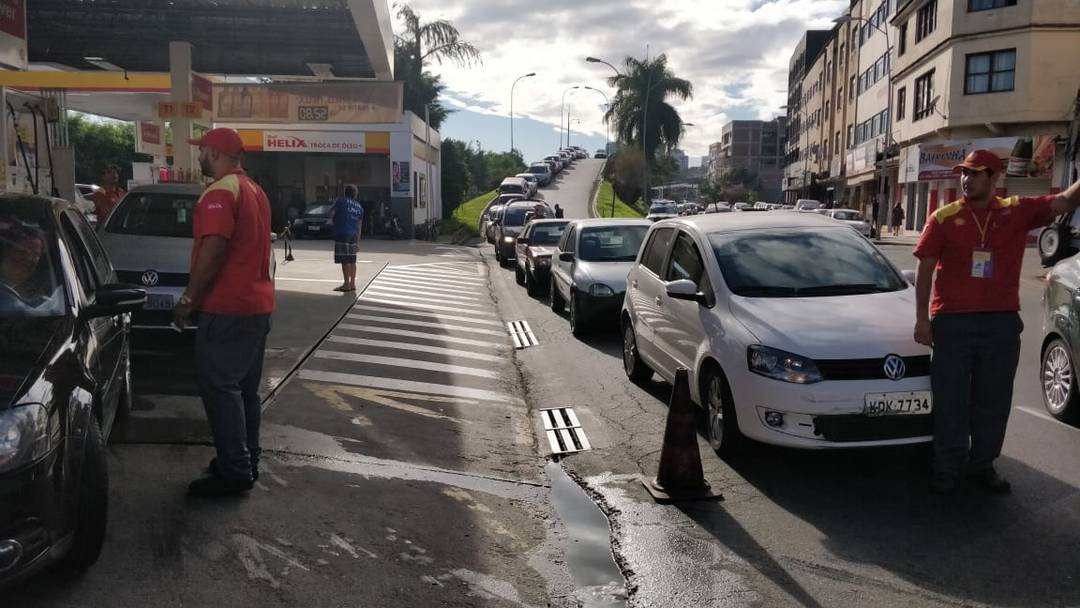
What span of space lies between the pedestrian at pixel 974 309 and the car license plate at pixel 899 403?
0.31 feet

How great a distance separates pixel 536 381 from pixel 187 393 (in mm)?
3412

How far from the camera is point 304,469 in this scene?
5723mm

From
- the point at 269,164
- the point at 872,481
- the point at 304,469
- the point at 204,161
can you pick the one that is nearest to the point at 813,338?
the point at 872,481

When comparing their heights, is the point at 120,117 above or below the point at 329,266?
above

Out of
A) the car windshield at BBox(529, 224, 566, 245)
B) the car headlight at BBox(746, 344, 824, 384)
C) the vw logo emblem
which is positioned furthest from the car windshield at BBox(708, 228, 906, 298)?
the car windshield at BBox(529, 224, 566, 245)

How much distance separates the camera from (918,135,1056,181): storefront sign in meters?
35.2

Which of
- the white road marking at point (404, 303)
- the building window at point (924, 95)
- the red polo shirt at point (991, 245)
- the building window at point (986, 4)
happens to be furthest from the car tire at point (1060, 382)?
the building window at point (924, 95)

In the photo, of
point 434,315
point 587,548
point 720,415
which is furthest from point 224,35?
point 587,548

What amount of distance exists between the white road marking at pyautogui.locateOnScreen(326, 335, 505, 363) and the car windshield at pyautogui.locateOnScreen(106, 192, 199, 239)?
214 cm

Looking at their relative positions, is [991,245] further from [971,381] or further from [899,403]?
[899,403]

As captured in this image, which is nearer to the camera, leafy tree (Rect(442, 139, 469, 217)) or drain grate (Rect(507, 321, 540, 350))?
drain grate (Rect(507, 321, 540, 350))

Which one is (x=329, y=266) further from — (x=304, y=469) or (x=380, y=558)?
(x=380, y=558)

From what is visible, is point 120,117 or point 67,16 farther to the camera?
point 120,117

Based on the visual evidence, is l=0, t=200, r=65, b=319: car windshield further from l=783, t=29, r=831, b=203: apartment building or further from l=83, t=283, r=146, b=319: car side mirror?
l=783, t=29, r=831, b=203: apartment building
